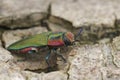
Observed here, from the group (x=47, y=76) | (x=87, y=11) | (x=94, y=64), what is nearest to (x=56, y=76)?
(x=47, y=76)

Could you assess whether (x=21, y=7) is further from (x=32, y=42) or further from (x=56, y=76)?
(x=56, y=76)

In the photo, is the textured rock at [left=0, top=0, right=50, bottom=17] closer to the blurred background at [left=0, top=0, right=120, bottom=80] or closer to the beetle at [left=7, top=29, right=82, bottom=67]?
the blurred background at [left=0, top=0, right=120, bottom=80]

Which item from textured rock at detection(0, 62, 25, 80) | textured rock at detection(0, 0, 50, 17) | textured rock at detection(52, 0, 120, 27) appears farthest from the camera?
textured rock at detection(0, 0, 50, 17)

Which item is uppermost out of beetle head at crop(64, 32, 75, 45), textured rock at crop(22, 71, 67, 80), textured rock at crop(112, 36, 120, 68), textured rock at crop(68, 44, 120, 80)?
beetle head at crop(64, 32, 75, 45)

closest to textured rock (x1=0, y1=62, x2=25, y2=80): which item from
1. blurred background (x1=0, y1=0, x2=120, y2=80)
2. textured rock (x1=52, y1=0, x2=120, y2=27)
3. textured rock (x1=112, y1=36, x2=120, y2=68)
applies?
blurred background (x1=0, y1=0, x2=120, y2=80)

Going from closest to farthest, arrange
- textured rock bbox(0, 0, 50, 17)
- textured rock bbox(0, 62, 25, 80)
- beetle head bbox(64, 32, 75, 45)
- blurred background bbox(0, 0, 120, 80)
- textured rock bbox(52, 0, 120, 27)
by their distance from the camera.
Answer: textured rock bbox(0, 62, 25, 80) → blurred background bbox(0, 0, 120, 80) → beetle head bbox(64, 32, 75, 45) → textured rock bbox(52, 0, 120, 27) → textured rock bbox(0, 0, 50, 17)

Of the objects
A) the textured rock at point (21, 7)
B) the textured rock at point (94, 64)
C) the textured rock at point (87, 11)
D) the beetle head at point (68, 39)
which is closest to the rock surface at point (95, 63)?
the textured rock at point (94, 64)

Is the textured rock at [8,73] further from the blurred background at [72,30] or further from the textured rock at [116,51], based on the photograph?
the textured rock at [116,51]

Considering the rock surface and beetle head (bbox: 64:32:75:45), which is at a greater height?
beetle head (bbox: 64:32:75:45)

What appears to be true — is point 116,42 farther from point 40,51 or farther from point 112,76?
point 40,51
